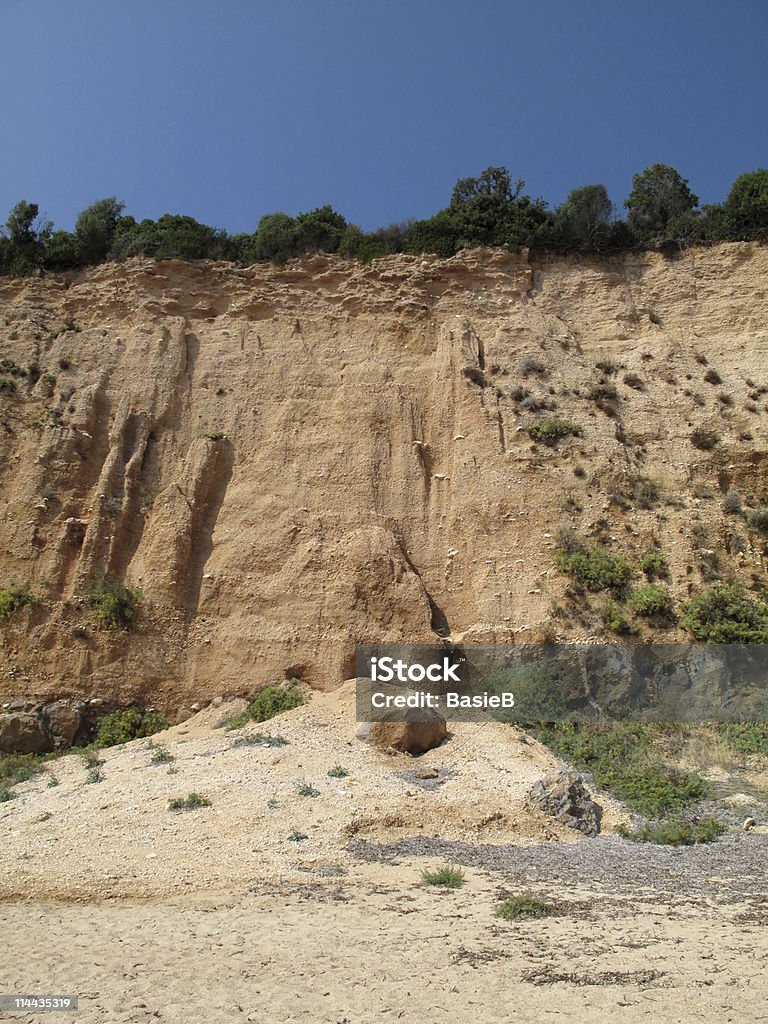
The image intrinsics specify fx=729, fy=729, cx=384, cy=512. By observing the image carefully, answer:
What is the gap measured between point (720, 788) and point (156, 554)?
11.6 metres

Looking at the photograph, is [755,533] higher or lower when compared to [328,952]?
higher

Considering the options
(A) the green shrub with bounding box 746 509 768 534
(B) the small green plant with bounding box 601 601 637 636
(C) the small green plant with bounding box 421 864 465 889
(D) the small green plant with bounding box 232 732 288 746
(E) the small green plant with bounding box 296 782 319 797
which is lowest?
(C) the small green plant with bounding box 421 864 465 889

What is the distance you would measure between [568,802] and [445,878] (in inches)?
108

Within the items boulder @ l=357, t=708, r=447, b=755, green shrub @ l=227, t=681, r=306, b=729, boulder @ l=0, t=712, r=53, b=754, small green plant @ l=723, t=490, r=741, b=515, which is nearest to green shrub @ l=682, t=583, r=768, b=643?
small green plant @ l=723, t=490, r=741, b=515

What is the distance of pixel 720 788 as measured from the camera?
33.2 feet

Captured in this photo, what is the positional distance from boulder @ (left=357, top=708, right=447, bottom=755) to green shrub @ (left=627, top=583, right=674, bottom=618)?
16.0 ft

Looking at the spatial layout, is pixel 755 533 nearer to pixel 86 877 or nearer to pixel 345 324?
pixel 345 324

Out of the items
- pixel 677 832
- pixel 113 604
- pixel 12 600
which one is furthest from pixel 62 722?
pixel 677 832

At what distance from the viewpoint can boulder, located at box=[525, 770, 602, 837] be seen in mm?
9008

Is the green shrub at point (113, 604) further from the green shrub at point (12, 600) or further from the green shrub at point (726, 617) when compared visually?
the green shrub at point (726, 617)

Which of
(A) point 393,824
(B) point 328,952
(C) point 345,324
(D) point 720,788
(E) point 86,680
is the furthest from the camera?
(C) point 345,324

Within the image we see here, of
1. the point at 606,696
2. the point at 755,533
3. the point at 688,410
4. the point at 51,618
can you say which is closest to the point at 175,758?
the point at 51,618

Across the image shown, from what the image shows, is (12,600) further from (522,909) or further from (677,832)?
(677,832)

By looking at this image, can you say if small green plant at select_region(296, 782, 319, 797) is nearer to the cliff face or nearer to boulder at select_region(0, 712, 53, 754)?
the cliff face
